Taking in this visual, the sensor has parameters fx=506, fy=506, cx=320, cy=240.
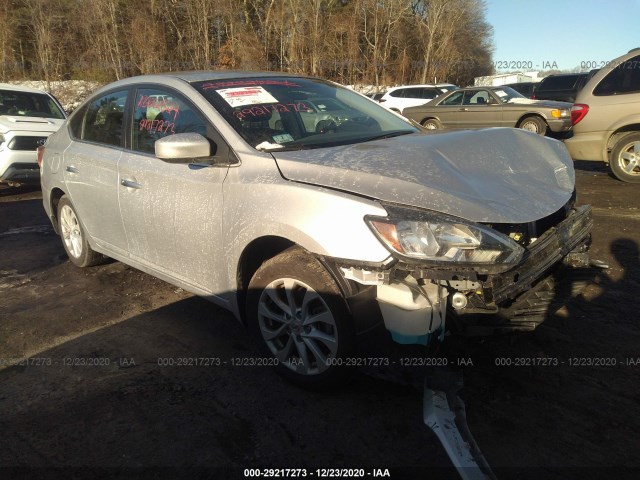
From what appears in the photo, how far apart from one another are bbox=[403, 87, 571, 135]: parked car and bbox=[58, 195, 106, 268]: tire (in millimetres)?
9669

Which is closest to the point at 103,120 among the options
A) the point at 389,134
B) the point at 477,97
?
the point at 389,134

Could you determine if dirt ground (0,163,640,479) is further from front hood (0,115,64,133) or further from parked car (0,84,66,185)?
front hood (0,115,64,133)

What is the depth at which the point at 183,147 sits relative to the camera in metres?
2.84

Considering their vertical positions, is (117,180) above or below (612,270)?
above

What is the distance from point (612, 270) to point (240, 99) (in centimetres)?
326

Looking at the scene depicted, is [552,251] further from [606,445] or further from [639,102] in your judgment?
[639,102]

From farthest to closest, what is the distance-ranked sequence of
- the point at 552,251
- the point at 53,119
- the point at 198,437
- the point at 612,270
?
the point at 53,119
the point at 612,270
the point at 552,251
the point at 198,437

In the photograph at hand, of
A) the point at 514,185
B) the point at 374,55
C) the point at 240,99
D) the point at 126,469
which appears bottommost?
the point at 126,469

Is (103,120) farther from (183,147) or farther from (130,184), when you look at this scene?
(183,147)

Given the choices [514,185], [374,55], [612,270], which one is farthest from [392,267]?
[374,55]

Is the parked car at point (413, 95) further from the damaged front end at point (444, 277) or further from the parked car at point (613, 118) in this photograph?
the damaged front end at point (444, 277)

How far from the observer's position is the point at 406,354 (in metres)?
2.34

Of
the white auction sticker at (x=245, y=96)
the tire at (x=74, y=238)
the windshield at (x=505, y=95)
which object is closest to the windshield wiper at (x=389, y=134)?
the white auction sticker at (x=245, y=96)

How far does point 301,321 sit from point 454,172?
111 cm
